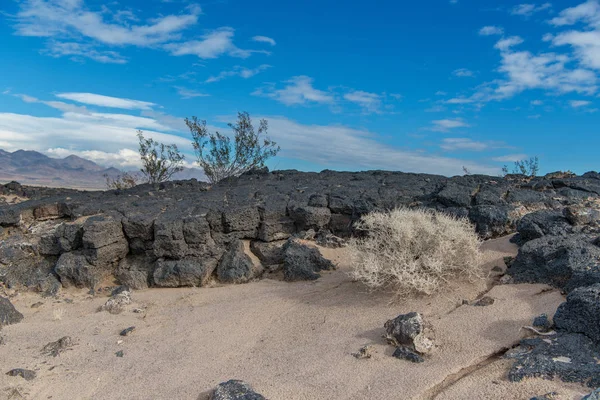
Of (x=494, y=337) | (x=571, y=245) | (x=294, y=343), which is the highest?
(x=571, y=245)

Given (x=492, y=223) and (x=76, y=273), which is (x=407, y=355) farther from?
(x=76, y=273)

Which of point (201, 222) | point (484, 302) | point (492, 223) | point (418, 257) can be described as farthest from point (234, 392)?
point (492, 223)

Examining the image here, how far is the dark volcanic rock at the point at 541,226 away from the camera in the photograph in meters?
7.71

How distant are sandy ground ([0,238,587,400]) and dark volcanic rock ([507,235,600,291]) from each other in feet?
0.73

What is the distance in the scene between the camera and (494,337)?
17.3 ft

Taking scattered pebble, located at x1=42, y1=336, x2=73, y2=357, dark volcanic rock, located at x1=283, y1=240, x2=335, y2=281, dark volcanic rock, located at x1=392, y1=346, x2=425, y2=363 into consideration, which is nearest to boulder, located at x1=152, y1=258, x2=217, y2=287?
dark volcanic rock, located at x1=283, y1=240, x2=335, y2=281

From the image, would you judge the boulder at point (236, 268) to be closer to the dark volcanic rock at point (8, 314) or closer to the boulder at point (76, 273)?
the boulder at point (76, 273)

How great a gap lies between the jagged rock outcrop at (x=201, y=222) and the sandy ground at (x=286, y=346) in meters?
1.14

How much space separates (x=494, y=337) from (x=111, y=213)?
794 centimetres

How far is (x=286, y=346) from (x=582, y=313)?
3344 millimetres

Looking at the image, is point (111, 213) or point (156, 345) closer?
point (156, 345)

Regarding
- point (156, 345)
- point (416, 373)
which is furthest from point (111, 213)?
point (416, 373)

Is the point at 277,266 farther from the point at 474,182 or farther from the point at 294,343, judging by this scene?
the point at 474,182

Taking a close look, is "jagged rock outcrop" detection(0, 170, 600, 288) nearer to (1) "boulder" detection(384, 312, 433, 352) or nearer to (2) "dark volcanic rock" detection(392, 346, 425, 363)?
(1) "boulder" detection(384, 312, 433, 352)
